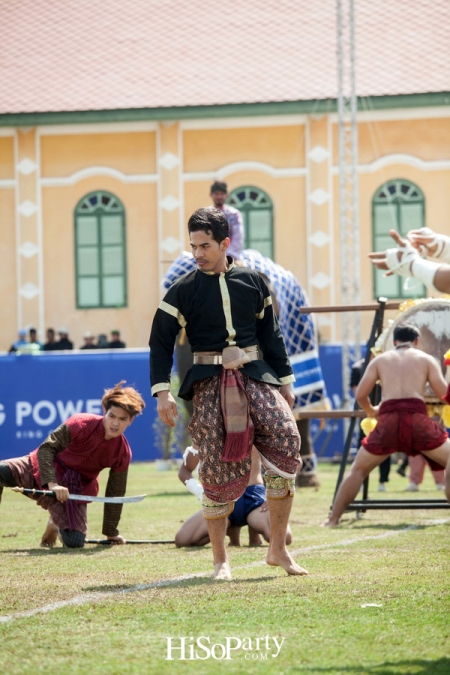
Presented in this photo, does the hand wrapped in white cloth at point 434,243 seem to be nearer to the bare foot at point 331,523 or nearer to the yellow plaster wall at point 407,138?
the bare foot at point 331,523

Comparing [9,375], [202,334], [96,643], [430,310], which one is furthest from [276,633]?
[9,375]

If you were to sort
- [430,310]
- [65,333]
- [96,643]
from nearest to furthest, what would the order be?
[96,643]
[430,310]
[65,333]

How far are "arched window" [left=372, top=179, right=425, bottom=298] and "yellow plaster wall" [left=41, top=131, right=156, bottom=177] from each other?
5190 millimetres

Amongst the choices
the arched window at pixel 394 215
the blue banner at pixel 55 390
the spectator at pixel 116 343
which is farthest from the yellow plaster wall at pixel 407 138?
the blue banner at pixel 55 390

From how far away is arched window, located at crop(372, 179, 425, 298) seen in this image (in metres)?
28.4

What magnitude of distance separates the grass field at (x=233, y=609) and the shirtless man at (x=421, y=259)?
57.8 inches

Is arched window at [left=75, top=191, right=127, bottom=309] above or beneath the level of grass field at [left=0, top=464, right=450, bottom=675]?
above

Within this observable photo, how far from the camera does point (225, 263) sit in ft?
22.2

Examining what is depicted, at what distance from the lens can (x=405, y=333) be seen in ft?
33.6

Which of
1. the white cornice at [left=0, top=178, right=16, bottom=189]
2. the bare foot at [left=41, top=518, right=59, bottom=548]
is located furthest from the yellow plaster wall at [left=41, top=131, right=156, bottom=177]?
the bare foot at [left=41, top=518, right=59, bottom=548]

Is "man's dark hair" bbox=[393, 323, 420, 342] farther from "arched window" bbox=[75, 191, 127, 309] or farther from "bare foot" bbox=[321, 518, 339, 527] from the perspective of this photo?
"arched window" bbox=[75, 191, 127, 309]

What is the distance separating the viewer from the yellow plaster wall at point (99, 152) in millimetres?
28891

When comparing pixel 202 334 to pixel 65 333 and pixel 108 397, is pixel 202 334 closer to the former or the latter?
pixel 108 397

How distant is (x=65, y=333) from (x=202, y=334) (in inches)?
769
